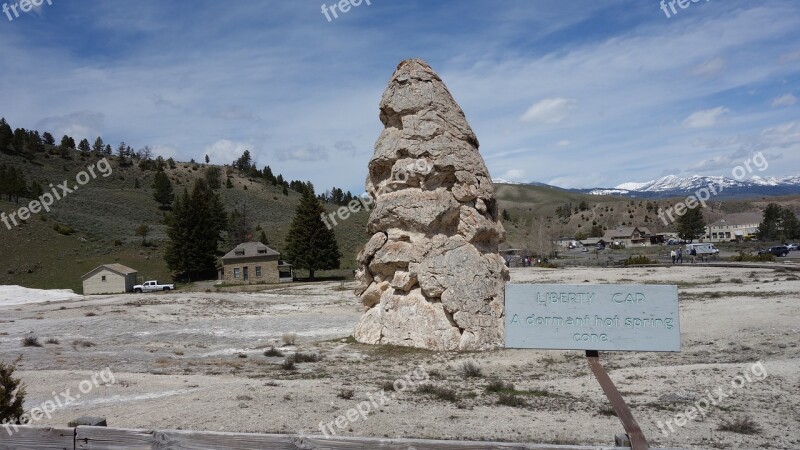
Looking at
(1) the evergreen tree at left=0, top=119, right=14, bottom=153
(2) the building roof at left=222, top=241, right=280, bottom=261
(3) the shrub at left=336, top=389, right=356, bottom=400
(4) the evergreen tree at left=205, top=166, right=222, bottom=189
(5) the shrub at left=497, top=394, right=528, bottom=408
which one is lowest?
(5) the shrub at left=497, top=394, right=528, bottom=408

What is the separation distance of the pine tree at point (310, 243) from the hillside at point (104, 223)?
947 cm

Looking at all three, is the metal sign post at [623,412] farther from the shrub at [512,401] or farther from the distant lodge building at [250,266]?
the distant lodge building at [250,266]

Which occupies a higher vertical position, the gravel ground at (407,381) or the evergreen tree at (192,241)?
the evergreen tree at (192,241)

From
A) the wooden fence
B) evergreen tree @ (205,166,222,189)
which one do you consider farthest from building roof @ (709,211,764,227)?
the wooden fence

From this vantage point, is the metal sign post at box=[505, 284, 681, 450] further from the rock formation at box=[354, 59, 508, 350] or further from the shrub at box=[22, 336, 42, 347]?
the shrub at box=[22, 336, 42, 347]

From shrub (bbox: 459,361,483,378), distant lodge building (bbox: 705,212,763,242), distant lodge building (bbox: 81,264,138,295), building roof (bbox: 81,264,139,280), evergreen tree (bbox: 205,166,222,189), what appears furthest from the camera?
distant lodge building (bbox: 705,212,763,242)

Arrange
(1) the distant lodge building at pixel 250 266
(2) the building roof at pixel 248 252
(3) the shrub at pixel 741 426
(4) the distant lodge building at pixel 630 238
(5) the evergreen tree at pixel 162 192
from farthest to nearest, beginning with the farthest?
(4) the distant lodge building at pixel 630 238, (5) the evergreen tree at pixel 162 192, (2) the building roof at pixel 248 252, (1) the distant lodge building at pixel 250 266, (3) the shrub at pixel 741 426

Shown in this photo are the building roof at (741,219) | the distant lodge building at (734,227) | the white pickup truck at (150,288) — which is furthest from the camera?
the building roof at (741,219)

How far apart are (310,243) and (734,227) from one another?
87.2m

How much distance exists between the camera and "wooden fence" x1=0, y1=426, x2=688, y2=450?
5.32 meters

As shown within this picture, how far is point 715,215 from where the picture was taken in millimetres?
133750

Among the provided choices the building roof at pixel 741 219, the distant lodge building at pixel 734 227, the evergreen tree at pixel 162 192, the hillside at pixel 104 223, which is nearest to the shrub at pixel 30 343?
the hillside at pixel 104 223

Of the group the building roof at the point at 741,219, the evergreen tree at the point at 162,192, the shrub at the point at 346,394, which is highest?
the evergreen tree at the point at 162,192

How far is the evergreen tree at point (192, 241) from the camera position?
193 feet
